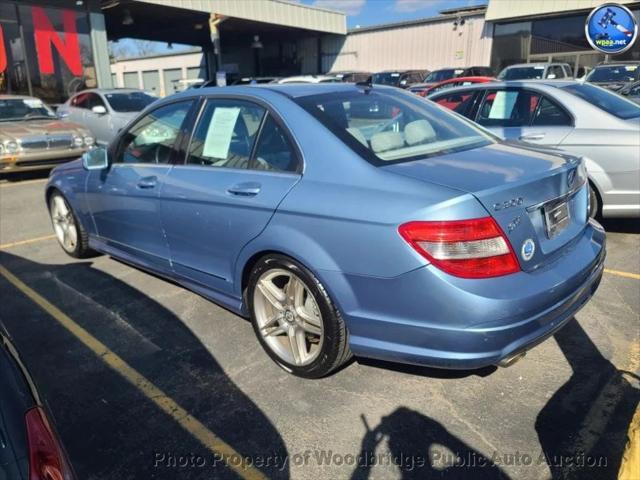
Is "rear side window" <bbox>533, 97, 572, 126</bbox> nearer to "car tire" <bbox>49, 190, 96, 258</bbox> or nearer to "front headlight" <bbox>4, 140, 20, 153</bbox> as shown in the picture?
"car tire" <bbox>49, 190, 96, 258</bbox>

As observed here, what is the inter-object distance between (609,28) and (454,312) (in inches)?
221

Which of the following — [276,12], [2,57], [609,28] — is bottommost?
[609,28]

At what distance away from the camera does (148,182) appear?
379cm

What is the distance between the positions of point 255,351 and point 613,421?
202 cm

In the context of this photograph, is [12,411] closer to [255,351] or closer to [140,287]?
[255,351]

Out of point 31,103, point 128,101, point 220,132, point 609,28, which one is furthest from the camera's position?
point 128,101

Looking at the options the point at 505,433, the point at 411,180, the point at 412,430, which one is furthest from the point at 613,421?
the point at 411,180

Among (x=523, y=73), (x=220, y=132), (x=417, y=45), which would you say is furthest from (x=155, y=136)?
(x=417, y=45)

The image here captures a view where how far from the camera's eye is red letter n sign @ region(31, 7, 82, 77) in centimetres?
1634

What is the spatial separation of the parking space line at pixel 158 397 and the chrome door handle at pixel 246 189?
3.97 ft

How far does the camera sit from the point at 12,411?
4.96ft

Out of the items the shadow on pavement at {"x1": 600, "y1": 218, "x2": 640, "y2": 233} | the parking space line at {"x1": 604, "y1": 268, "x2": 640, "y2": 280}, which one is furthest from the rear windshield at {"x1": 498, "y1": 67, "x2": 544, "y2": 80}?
the parking space line at {"x1": 604, "y1": 268, "x2": 640, "y2": 280}

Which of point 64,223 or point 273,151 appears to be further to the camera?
point 64,223

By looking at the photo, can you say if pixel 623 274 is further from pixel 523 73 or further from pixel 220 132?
pixel 523 73
